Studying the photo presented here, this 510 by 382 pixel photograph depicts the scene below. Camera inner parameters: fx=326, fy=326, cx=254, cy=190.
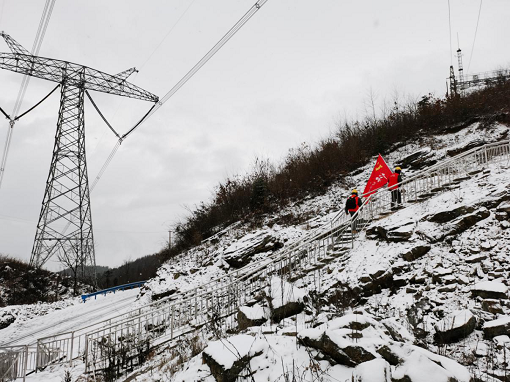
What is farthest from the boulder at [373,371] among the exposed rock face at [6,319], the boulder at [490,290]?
the exposed rock face at [6,319]

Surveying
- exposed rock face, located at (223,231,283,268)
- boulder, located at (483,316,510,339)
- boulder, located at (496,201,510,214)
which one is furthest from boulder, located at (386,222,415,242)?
exposed rock face, located at (223,231,283,268)

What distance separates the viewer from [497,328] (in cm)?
571

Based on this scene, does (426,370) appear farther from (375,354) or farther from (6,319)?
(6,319)

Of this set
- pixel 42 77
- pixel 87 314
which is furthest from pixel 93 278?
pixel 42 77

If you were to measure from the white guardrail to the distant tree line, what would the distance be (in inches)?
348

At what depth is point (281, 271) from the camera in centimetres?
1180

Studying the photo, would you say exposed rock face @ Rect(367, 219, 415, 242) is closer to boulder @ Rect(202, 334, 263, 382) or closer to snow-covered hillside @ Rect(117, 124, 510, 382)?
snow-covered hillside @ Rect(117, 124, 510, 382)

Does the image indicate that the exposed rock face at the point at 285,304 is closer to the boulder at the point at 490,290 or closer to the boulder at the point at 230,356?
the boulder at the point at 230,356

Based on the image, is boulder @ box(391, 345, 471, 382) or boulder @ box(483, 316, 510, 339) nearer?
boulder @ box(391, 345, 471, 382)

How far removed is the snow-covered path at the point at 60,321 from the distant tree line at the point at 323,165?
5590mm

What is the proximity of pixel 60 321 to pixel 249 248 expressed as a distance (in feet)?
35.1

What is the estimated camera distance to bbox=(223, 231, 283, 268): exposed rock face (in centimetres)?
1536

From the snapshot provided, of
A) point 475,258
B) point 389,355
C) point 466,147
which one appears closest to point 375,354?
point 389,355

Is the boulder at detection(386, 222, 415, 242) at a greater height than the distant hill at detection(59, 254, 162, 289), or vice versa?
the boulder at detection(386, 222, 415, 242)
